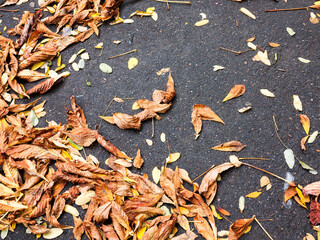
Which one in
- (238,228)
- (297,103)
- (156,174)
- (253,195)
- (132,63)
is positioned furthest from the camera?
(132,63)

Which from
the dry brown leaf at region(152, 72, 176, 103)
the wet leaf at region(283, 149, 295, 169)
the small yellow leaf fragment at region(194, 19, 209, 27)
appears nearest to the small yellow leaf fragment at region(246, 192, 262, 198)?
the wet leaf at region(283, 149, 295, 169)

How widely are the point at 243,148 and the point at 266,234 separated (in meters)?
0.51

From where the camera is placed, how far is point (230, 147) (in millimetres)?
1937

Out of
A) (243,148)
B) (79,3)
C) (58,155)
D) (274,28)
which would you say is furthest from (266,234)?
(79,3)

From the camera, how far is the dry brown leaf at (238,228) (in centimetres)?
168

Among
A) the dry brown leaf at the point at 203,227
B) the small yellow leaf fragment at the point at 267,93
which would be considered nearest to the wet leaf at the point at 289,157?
A: the small yellow leaf fragment at the point at 267,93

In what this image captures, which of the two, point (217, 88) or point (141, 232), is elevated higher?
point (217, 88)

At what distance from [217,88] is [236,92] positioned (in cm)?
13

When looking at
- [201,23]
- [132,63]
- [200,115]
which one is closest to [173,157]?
[200,115]

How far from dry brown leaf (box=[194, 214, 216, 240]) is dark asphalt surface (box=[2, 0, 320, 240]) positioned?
72 millimetres

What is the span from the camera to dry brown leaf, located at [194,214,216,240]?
1.71 metres

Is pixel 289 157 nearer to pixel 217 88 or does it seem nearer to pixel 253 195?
pixel 253 195

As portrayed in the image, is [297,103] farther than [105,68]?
No

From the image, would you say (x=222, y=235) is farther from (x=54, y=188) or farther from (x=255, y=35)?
(x=255, y=35)
